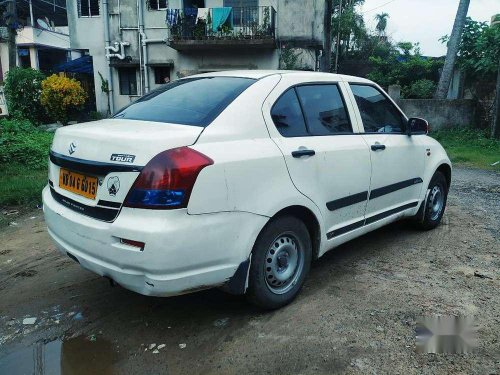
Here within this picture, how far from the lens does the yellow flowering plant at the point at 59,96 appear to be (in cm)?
1619

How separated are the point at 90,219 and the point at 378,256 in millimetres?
2652

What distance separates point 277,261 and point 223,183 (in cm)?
80

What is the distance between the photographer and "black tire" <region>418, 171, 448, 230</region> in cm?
461

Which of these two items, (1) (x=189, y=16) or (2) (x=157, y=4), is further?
(2) (x=157, y=4)

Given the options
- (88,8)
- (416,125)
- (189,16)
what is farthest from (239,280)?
(88,8)

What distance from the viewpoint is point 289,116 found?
310 centimetres

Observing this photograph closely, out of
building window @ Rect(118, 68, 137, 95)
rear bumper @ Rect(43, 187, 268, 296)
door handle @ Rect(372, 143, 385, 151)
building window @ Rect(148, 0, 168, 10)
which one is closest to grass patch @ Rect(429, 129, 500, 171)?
door handle @ Rect(372, 143, 385, 151)

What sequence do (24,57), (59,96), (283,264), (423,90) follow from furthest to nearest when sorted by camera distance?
(24,57), (423,90), (59,96), (283,264)

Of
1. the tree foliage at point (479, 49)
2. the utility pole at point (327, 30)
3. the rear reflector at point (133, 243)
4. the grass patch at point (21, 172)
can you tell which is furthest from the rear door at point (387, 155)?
the utility pole at point (327, 30)

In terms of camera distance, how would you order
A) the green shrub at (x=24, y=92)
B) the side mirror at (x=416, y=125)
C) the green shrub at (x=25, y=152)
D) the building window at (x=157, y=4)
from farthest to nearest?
the building window at (x=157, y=4)
the green shrub at (x=24, y=92)
the green shrub at (x=25, y=152)
the side mirror at (x=416, y=125)

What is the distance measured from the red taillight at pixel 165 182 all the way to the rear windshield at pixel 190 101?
396 mm

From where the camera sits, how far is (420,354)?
2.53 meters

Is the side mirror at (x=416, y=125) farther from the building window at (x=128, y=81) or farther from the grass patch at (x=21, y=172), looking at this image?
the building window at (x=128, y=81)

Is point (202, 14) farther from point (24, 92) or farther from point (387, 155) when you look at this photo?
point (387, 155)
